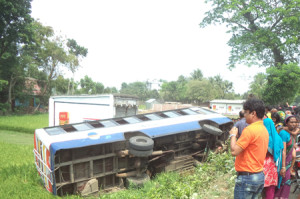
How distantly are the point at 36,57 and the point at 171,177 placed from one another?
1335 inches

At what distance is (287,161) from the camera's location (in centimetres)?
423

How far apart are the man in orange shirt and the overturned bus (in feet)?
11.6

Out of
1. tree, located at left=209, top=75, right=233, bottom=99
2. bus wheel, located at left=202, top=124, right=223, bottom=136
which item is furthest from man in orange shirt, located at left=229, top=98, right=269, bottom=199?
tree, located at left=209, top=75, right=233, bottom=99

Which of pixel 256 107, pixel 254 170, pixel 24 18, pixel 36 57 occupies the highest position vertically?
pixel 24 18

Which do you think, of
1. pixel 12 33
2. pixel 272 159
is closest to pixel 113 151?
pixel 272 159

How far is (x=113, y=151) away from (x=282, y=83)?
1327cm

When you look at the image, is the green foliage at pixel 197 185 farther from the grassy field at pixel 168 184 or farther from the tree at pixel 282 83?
the tree at pixel 282 83

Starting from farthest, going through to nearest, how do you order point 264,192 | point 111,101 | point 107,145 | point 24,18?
point 24,18 < point 111,101 < point 107,145 < point 264,192

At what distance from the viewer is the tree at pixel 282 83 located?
1466cm

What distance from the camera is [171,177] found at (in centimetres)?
673

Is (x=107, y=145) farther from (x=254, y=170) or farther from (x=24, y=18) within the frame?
(x=24, y=18)

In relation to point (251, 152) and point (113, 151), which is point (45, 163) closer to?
point (113, 151)

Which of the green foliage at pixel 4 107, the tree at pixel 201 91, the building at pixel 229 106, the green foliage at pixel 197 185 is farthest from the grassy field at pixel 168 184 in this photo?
the tree at pixel 201 91

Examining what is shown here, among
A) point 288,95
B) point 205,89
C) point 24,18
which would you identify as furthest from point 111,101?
point 205,89
